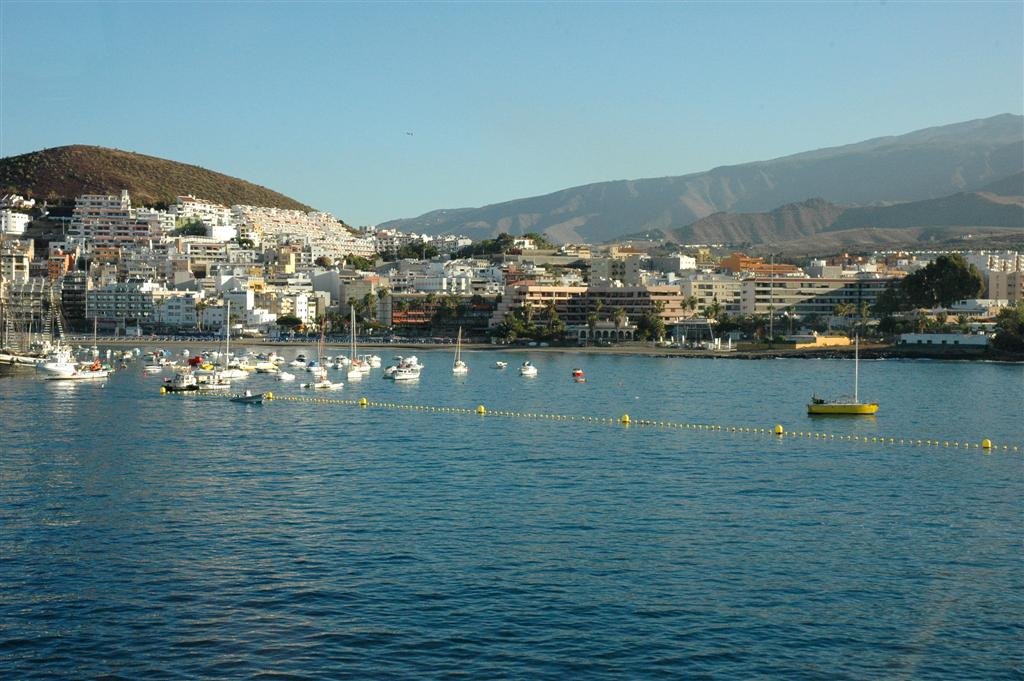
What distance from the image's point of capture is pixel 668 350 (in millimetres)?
105688

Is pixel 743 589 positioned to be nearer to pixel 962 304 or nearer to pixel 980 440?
pixel 980 440

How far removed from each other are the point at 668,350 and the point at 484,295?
34633mm

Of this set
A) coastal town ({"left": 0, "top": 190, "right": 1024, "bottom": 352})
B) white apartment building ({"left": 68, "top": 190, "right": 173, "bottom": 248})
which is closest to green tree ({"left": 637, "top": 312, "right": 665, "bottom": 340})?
coastal town ({"left": 0, "top": 190, "right": 1024, "bottom": 352})

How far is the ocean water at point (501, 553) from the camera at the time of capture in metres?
16.4

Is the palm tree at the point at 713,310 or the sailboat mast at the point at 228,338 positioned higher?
the palm tree at the point at 713,310

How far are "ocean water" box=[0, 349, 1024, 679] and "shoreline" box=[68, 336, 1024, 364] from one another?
56568 millimetres

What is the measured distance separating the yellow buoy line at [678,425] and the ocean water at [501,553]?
1005 millimetres

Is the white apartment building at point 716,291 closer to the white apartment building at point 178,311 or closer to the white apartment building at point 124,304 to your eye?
the white apartment building at point 178,311

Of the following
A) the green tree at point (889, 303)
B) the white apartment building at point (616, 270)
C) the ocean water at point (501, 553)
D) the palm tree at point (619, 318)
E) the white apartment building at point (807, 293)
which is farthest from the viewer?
the white apartment building at point (616, 270)

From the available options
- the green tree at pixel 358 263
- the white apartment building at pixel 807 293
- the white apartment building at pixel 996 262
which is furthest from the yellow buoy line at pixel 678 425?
the white apartment building at pixel 996 262

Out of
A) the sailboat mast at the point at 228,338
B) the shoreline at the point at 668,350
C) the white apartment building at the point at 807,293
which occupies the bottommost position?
the shoreline at the point at 668,350

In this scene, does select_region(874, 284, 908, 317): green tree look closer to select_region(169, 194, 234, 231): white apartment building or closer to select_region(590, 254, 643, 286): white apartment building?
select_region(590, 254, 643, 286): white apartment building

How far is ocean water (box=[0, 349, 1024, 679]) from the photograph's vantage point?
1636 cm

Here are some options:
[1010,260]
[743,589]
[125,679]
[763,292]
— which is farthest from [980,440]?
[1010,260]
